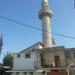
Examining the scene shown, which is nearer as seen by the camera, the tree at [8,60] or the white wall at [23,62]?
the white wall at [23,62]

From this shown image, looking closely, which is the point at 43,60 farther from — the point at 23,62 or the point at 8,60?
the point at 8,60

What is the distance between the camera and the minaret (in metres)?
45.2

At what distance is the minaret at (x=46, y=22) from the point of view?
1780 inches

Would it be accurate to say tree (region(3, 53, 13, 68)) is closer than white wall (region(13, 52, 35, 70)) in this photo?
No

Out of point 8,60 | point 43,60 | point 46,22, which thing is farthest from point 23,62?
point 8,60

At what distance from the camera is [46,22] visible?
46750 mm

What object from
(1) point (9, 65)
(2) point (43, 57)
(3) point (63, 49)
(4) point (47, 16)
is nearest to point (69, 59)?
(3) point (63, 49)

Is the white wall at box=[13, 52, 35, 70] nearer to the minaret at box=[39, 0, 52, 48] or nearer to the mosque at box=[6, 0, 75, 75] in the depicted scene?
the mosque at box=[6, 0, 75, 75]

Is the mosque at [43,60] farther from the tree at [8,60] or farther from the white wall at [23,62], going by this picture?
the tree at [8,60]

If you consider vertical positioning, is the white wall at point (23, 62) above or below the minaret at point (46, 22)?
below

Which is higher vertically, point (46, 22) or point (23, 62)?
point (46, 22)

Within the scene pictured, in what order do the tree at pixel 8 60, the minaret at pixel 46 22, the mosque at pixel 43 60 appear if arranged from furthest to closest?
the tree at pixel 8 60 < the minaret at pixel 46 22 < the mosque at pixel 43 60

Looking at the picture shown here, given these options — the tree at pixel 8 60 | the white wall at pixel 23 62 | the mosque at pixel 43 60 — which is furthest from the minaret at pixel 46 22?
the tree at pixel 8 60

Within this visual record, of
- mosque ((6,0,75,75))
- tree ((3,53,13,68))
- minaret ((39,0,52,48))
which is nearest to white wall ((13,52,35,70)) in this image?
mosque ((6,0,75,75))
